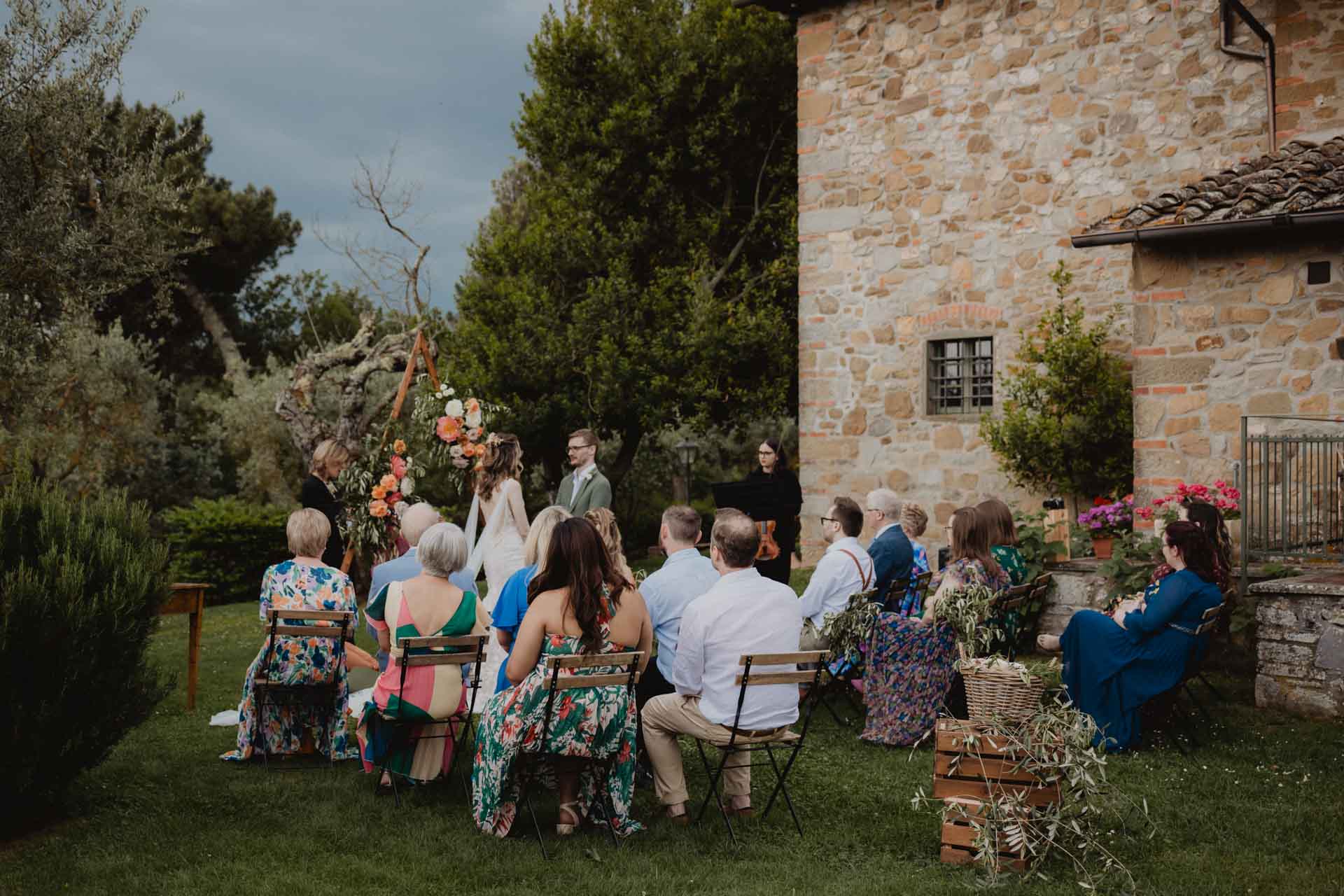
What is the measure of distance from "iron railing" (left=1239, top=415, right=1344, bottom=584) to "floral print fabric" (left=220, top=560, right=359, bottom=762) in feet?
18.0

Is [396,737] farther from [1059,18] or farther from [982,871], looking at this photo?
[1059,18]

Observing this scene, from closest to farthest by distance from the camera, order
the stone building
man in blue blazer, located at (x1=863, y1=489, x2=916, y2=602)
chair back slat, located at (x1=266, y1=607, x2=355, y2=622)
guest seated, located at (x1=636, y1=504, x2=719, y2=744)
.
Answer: guest seated, located at (x1=636, y1=504, x2=719, y2=744), chair back slat, located at (x1=266, y1=607, x2=355, y2=622), man in blue blazer, located at (x1=863, y1=489, x2=916, y2=602), the stone building

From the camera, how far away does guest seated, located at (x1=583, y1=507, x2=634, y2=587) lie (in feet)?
16.4

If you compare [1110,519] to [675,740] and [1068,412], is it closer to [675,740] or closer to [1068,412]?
[1068,412]

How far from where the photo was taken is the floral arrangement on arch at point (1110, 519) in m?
9.25

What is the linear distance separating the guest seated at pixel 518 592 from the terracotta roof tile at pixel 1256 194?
5.57 m

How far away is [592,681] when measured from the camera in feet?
14.6

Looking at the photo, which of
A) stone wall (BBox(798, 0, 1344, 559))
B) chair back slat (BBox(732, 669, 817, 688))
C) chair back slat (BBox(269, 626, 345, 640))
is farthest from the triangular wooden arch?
chair back slat (BBox(732, 669, 817, 688))

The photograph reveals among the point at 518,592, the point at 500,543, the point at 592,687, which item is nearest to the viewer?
the point at 592,687

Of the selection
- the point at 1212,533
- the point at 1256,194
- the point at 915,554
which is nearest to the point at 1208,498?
the point at 1212,533

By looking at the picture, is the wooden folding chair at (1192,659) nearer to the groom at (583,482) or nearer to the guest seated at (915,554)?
the guest seated at (915,554)

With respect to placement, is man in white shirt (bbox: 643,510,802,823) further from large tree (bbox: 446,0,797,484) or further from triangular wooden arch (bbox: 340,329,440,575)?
large tree (bbox: 446,0,797,484)

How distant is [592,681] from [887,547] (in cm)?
299

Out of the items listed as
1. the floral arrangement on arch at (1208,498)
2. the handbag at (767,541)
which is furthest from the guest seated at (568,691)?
the floral arrangement on arch at (1208,498)
